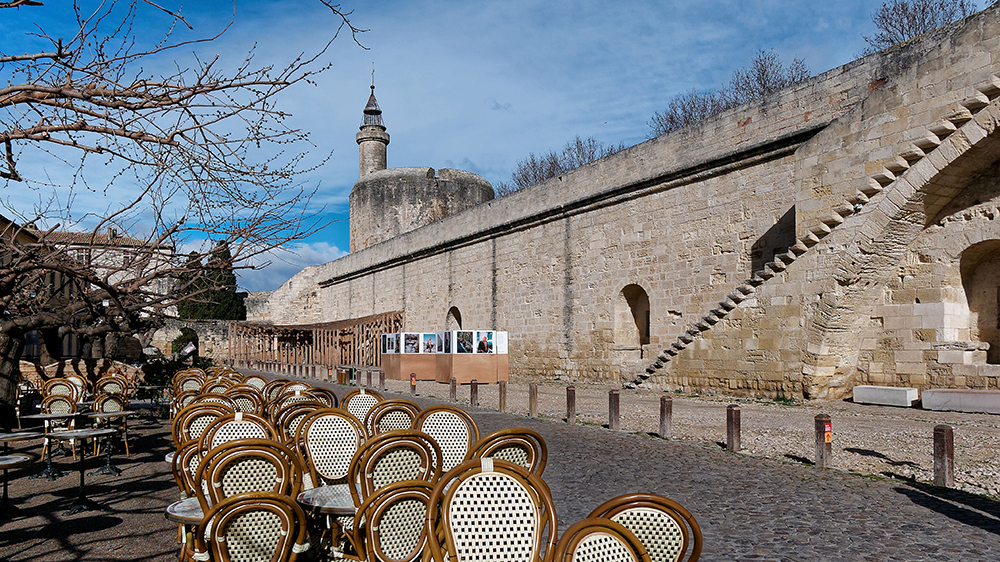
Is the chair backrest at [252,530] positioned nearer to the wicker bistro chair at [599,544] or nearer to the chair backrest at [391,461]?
the chair backrest at [391,461]

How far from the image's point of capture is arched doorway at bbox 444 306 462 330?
2606cm

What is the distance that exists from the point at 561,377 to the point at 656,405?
735cm

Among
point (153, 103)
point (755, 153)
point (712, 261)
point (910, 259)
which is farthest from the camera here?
point (712, 261)

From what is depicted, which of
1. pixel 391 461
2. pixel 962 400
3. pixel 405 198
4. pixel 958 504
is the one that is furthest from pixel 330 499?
pixel 405 198

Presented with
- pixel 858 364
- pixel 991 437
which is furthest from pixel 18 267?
pixel 858 364

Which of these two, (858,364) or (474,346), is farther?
(474,346)

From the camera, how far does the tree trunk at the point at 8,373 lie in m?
7.92

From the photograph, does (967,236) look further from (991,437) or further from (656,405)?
(656,405)

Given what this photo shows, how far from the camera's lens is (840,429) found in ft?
28.9

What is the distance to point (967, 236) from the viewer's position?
1083 centimetres

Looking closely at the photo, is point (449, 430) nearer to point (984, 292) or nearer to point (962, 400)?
point (962, 400)

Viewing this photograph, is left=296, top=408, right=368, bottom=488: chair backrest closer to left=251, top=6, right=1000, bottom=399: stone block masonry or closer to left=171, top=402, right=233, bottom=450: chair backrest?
left=171, top=402, right=233, bottom=450: chair backrest

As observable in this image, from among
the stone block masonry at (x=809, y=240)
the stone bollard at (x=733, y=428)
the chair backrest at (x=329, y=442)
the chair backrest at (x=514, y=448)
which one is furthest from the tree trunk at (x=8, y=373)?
the stone block masonry at (x=809, y=240)

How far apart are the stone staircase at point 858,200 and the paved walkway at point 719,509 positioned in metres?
5.42
